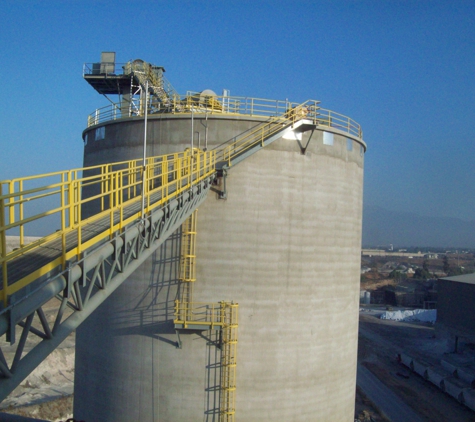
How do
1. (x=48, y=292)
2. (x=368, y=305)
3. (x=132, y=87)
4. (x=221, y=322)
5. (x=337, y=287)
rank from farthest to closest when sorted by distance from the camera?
(x=368, y=305) → (x=132, y=87) → (x=337, y=287) → (x=221, y=322) → (x=48, y=292)

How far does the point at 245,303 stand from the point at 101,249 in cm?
616

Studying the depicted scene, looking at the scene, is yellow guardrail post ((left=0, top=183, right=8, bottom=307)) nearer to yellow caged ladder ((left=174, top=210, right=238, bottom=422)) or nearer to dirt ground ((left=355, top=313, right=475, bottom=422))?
yellow caged ladder ((left=174, top=210, right=238, bottom=422))

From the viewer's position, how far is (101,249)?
620 centimetres

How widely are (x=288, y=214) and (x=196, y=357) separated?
4.69 metres

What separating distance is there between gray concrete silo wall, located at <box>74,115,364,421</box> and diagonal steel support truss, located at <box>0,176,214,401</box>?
112 inches

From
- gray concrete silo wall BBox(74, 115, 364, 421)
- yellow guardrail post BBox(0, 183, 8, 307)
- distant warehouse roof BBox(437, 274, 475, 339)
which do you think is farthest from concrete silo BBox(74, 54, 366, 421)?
distant warehouse roof BBox(437, 274, 475, 339)

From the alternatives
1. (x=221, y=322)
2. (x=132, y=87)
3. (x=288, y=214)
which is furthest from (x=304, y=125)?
(x=132, y=87)

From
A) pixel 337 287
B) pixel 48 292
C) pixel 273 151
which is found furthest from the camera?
pixel 337 287

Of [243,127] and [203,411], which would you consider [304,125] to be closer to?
[243,127]

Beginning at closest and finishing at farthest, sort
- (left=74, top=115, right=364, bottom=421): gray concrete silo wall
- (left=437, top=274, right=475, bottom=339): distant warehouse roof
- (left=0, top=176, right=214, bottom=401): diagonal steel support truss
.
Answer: (left=0, top=176, right=214, bottom=401): diagonal steel support truss → (left=74, top=115, right=364, bottom=421): gray concrete silo wall → (left=437, top=274, right=475, bottom=339): distant warehouse roof

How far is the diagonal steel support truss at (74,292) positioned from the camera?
180 inches

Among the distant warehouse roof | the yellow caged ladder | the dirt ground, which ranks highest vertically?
the yellow caged ladder

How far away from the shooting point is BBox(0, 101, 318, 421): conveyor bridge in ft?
15.8

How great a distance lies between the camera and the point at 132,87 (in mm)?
17094
